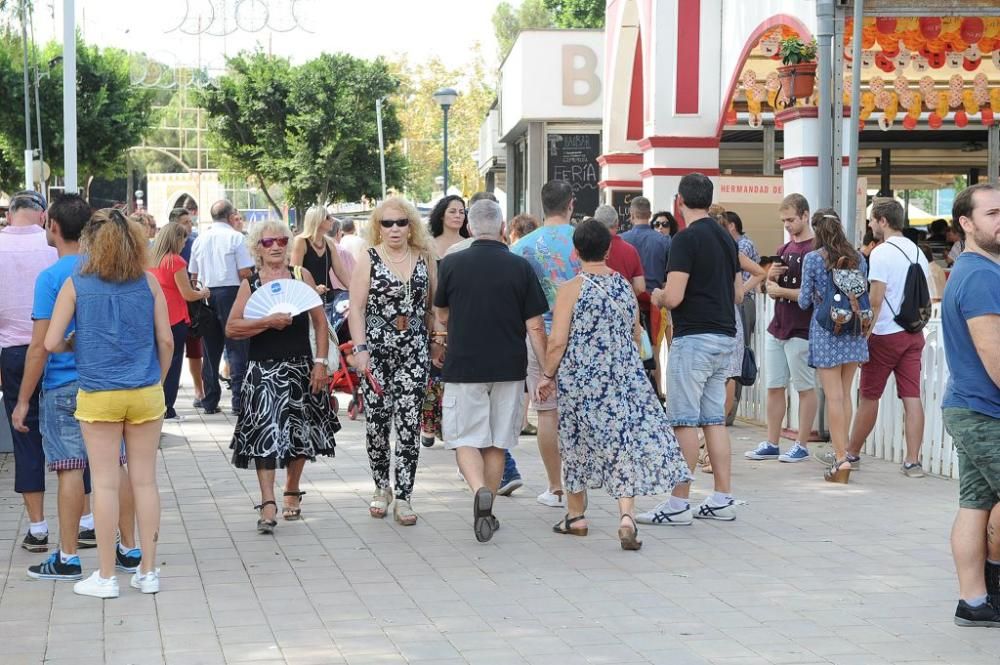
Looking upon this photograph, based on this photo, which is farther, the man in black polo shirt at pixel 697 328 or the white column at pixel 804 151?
the white column at pixel 804 151

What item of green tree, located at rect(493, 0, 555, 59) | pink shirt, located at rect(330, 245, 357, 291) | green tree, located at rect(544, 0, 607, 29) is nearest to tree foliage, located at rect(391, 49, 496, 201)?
green tree, located at rect(544, 0, 607, 29)

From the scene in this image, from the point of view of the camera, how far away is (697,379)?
796cm

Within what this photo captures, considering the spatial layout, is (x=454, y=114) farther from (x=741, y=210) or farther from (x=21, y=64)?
(x=741, y=210)

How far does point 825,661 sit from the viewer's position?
534cm

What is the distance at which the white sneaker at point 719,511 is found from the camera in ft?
26.7

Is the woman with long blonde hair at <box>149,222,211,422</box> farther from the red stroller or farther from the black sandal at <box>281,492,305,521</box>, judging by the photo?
the black sandal at <box>281,492,305,521</box>

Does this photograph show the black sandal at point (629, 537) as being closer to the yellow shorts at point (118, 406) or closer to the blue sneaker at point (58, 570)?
the yellow shorts at point (118, 406)

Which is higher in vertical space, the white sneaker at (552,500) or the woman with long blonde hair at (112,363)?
the woman with long blonde hair at (112,363)

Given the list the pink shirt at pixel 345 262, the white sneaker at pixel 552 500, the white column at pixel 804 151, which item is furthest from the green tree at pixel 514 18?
the white sneaker at pixel 552 500

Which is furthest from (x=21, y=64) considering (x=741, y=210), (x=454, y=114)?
(x=741, y=210)

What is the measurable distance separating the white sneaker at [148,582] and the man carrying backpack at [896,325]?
5.27 meters

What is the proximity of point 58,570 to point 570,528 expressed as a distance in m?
2.69

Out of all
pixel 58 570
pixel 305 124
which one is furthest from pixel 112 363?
pixel 305 124

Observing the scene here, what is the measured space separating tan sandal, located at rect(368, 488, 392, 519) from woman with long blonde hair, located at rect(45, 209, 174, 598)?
2.05 meters
